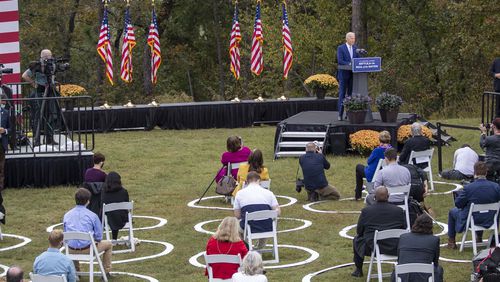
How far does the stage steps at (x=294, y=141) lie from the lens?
83.2 feet

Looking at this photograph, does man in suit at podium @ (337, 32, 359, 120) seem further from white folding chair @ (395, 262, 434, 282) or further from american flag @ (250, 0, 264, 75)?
white folding chair @ (395, 262, 434, 282)

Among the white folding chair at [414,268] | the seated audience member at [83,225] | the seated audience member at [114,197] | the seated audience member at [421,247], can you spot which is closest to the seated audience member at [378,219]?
the seated audience member at [421,247]

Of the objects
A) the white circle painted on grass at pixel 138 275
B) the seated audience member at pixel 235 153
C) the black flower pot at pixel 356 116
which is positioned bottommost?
the white circle painted on grass at pixel 138 275

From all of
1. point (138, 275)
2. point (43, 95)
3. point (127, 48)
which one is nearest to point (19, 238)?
point (138, 275)

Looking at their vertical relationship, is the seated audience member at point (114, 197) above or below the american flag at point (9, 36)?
below

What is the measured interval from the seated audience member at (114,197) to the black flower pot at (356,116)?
1000 cm

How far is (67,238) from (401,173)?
5.40 m

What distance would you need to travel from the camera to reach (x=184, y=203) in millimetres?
20609

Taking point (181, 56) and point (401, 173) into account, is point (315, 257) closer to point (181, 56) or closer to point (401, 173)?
point (401, 173)

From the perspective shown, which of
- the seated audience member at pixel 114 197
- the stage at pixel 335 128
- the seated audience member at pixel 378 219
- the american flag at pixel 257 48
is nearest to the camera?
the seated audience member at pixel 378 219

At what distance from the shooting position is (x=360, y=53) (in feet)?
83.6

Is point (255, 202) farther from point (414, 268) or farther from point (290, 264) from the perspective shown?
point (414, 268)

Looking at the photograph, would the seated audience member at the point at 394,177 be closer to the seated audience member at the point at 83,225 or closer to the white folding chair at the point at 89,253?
the seated audience member at the point at 83,225

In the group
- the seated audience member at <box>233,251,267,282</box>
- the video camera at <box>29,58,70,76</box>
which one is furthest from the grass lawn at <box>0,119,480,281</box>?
the seated audience member at <box>233,251,267,282</box>
